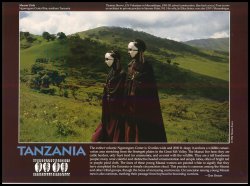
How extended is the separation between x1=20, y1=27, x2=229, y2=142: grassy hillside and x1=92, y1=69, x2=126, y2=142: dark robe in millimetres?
98

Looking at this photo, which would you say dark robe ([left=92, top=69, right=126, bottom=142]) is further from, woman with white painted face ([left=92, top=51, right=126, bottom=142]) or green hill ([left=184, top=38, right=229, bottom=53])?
green hill ([left=184, top=38, right=229, bottom=53])

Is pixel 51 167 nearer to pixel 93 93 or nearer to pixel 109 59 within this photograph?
pixel 93 93

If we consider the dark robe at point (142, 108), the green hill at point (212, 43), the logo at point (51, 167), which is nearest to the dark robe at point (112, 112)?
the dark robe at point (142, 108)

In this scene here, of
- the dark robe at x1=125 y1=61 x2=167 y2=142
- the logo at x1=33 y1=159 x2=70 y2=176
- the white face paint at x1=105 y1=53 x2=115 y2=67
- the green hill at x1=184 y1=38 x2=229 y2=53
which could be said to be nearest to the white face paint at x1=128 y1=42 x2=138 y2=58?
the dark robe at x1=125 y1=61 x2=167 y2=142

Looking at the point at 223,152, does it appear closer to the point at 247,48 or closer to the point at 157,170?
the point at 157,170

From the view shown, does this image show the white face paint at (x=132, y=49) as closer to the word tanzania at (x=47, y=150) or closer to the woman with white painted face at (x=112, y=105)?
the woman with white painted face at (x=112, y=105)

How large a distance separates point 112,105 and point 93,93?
33 centimetres

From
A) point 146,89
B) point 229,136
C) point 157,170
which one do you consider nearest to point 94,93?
point 146,89

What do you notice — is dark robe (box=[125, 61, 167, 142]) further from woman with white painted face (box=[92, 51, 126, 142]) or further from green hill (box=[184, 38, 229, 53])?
green hill (box=[184, 38, 229, 53])

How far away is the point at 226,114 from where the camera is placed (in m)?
9.07

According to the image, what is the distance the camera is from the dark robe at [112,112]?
8.99m

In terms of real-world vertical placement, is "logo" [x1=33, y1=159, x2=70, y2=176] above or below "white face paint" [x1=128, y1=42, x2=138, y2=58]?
below

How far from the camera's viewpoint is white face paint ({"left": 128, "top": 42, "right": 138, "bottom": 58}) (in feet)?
29.6

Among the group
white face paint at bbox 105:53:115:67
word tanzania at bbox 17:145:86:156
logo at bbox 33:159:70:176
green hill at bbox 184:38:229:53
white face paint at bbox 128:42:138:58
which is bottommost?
logo at bbox 33:159:70:176
